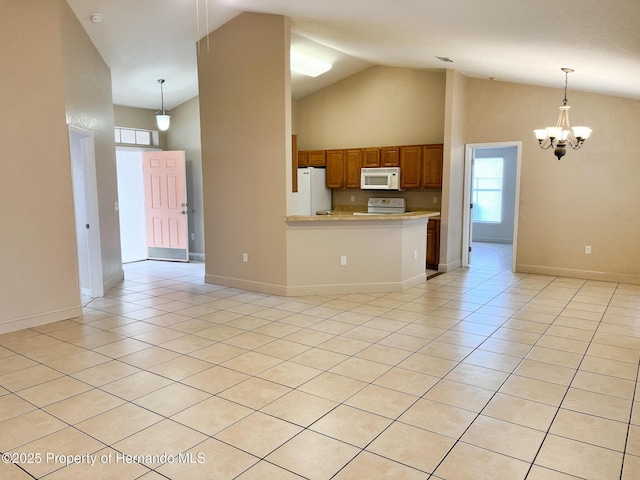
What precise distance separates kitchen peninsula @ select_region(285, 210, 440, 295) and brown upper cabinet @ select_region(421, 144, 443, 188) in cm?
157

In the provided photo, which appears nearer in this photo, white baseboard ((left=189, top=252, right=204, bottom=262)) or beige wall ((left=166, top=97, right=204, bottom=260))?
beige wall ((left=166, top=97, right=204, bottom=260))

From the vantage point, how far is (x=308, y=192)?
26.7ft

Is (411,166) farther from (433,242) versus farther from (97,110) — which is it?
(97,110)

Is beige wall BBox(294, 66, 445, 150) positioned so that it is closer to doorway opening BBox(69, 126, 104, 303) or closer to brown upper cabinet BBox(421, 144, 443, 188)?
brown upper cabinet BBox(421, 144, 443, 188)

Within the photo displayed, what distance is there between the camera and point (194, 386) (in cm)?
309

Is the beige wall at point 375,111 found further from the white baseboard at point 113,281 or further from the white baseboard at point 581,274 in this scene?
the white baseboard at point 113,281

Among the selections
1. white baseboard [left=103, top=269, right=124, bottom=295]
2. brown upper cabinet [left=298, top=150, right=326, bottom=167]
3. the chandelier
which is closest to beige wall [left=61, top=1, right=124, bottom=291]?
white baseboard [left=103, top=269, right=124, bottom=295]

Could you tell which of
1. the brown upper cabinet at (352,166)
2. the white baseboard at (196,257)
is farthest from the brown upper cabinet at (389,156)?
the white baseboard at (196,257)

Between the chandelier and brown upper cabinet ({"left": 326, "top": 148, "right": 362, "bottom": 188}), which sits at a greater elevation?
the chandelier

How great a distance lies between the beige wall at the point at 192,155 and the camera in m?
8.29

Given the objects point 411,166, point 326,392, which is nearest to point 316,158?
point 411,166

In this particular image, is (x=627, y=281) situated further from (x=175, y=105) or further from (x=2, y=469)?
(x=175, y=105)

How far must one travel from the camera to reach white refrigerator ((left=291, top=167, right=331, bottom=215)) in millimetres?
8094

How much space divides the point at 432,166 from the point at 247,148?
3.17 metres
